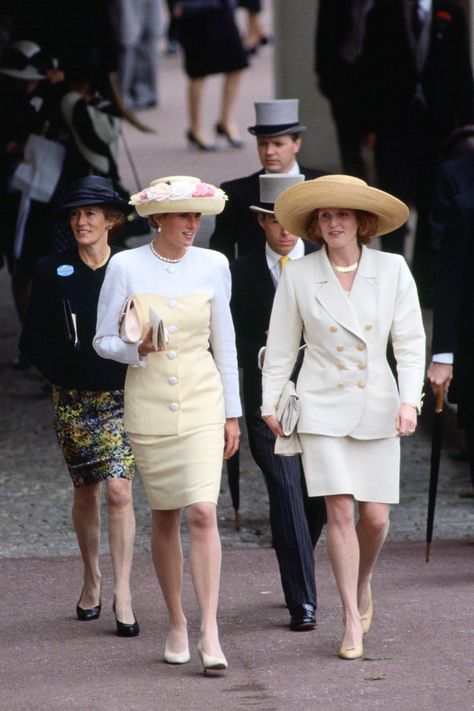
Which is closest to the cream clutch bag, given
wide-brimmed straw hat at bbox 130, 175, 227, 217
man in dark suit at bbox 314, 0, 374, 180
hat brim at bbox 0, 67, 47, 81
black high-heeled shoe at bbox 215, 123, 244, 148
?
wide-brimmed straw hat at bbox 130, 175, 227, 217

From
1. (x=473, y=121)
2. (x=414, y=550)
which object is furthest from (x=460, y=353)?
(x=473, y=121)

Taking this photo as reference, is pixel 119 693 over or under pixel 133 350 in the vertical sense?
under

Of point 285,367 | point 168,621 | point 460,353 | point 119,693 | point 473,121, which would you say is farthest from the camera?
point 473,121

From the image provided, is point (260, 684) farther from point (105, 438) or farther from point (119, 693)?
point (105, 438)

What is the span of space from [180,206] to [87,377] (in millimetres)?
918

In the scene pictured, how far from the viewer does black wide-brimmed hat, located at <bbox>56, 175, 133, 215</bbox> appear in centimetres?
738

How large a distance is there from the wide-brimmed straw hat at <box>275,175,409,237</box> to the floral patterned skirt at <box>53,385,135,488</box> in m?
1.04

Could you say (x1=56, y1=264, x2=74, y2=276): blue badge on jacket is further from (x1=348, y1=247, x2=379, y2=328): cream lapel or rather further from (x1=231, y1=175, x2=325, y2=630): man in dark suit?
(x1=348, y1=247, x2=379, y2=328): cream lapel

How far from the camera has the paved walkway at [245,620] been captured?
21.3ft

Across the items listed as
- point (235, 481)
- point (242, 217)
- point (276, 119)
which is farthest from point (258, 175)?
point (235, 481)

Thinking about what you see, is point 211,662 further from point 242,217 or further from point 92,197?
point 242,217

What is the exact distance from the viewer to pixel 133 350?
6695 mm

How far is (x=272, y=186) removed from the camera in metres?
7.70

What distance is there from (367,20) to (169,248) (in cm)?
579
